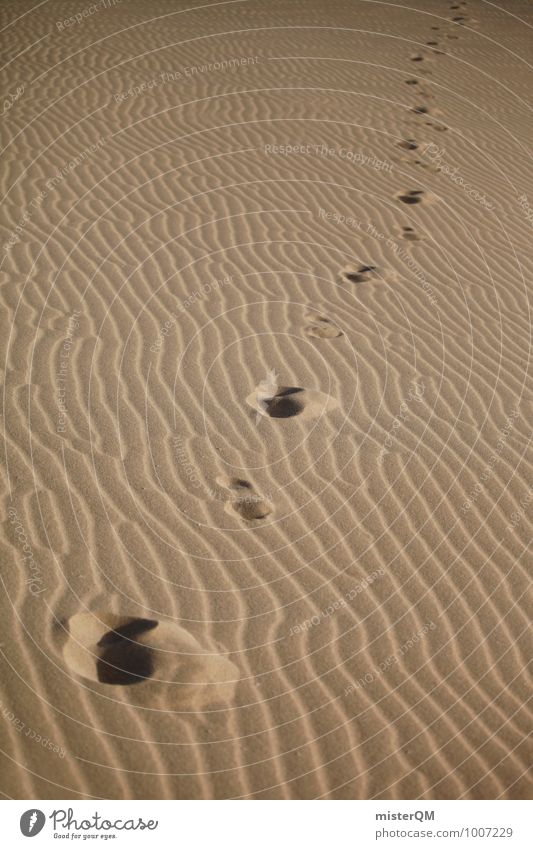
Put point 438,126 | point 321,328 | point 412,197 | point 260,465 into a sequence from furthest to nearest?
point 438,126 < point 412,197 < point 321,328 < point 260,465

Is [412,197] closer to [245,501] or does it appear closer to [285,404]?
[285,404]

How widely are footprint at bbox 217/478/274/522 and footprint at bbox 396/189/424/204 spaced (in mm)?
5388

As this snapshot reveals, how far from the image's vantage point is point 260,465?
16.0 feet

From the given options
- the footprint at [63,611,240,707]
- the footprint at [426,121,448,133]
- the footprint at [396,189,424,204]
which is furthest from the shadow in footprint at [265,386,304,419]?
the footprint at [426,121,448,133]

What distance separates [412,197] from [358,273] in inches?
92.1

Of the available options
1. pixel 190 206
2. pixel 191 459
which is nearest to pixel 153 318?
pixel 191 459

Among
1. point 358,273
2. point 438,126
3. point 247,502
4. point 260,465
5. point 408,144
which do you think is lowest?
point 247,502

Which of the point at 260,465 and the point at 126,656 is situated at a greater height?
the point at 260,465

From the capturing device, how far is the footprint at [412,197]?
884 centimetres

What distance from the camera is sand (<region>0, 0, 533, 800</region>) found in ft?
11.4

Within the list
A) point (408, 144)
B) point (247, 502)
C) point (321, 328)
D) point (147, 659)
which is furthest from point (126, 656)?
point (408, 144)

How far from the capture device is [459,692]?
3807 mm

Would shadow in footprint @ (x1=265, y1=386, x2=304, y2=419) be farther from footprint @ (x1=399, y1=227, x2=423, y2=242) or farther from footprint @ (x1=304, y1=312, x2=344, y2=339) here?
footprint @ (x1=399, y1=227, x2=423, y2=242)
